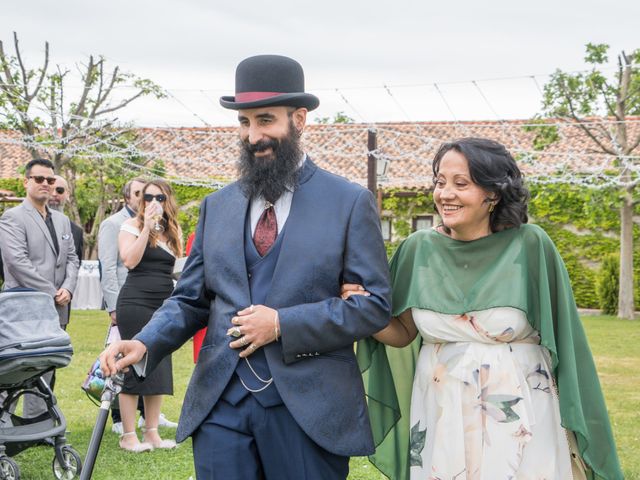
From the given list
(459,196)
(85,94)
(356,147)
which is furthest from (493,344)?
(356,147)

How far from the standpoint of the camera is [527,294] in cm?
330

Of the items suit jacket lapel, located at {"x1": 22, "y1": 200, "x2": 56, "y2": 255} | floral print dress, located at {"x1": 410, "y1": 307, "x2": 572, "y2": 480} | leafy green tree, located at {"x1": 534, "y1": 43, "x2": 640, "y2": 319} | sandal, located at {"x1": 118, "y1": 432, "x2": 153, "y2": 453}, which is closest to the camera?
floral print dress, located at {"x1": 410, "y1": 307, "x2": 572, "y2": 480}

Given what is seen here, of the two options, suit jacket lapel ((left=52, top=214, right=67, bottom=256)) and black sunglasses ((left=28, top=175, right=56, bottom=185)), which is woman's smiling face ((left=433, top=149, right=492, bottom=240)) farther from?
suit jacket lapel ((left=52, top=214, right=67, bottom=256))

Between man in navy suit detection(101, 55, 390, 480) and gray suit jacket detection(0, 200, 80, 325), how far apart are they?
4.00 meters

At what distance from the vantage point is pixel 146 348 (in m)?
3.04

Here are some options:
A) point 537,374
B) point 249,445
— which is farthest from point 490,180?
point 249,445

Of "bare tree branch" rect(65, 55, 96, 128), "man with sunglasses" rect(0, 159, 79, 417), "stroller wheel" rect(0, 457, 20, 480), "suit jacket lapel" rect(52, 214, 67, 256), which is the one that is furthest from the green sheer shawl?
"bare tree branch" rect(65, 55, 96, 128)

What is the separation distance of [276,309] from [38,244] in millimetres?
4523

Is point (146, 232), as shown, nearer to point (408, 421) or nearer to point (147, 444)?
point (147, 444)

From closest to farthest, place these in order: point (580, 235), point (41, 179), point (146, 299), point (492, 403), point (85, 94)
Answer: point (492, 403) < point (146, 299) < point (41, 179) < point (85, 94) < point (580, 235)

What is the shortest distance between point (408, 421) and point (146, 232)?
3321 mm

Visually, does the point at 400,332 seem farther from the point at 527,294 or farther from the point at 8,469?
the point at 8,469

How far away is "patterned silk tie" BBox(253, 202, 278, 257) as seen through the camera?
3068mm

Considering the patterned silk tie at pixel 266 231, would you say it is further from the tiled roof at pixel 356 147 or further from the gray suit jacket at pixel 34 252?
the tiled roof at pixel 356 147
